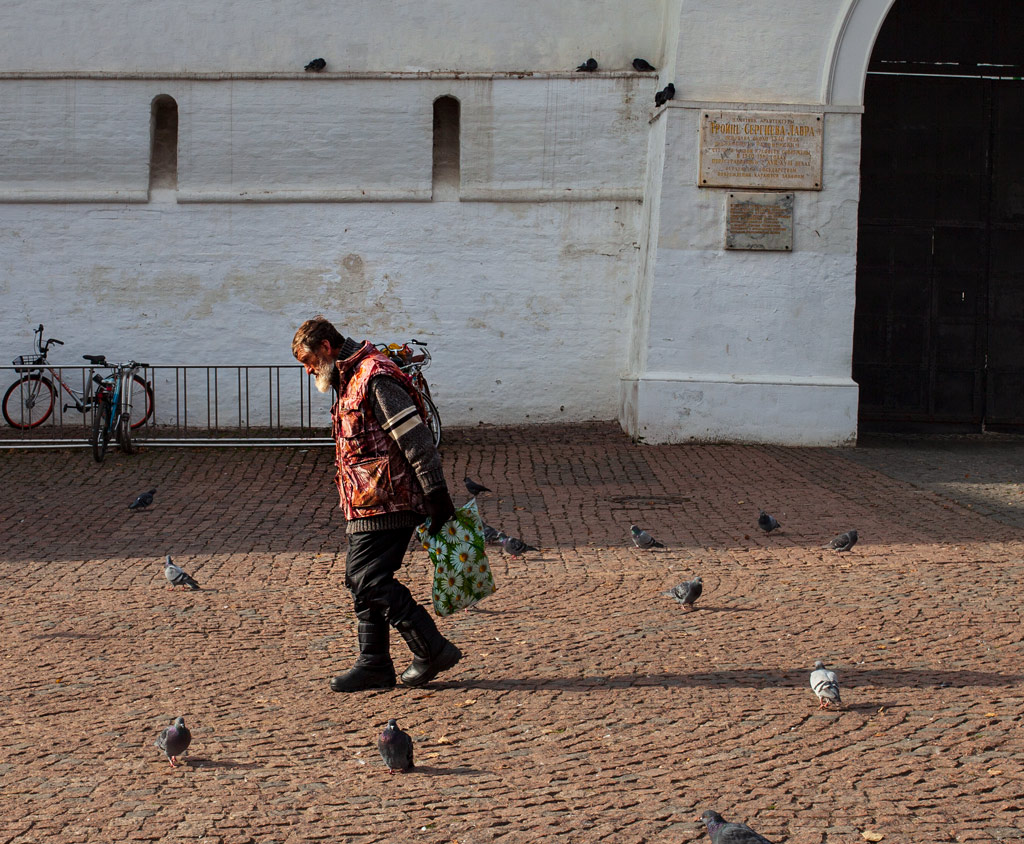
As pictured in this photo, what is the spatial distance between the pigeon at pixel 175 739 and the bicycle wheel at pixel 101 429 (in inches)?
354

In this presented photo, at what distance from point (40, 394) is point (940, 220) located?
467 inches

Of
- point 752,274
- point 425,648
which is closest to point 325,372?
point 425,648

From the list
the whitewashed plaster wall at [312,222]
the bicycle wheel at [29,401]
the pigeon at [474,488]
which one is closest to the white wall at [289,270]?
the whitewashed plaster wall at [312,222]

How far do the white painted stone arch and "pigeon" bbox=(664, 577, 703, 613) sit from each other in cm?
934

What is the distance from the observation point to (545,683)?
230 inches

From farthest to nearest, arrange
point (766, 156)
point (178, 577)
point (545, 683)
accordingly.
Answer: point (766, 156)
point (178, 577)
point (545, 683)

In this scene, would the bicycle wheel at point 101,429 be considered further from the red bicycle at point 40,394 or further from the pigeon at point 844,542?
the pigeon at point 844,542

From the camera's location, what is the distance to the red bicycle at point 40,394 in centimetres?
1510

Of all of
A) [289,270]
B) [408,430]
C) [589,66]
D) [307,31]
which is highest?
[307,31]

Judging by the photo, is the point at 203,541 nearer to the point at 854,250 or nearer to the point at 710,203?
the point at 710,203

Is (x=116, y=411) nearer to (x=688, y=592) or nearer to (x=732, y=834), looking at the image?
(x=688, y=592)

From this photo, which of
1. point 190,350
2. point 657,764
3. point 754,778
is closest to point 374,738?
point 657,764

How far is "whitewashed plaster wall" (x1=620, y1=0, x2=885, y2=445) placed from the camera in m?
14.6

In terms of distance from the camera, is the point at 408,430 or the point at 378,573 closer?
the point at 408,430
